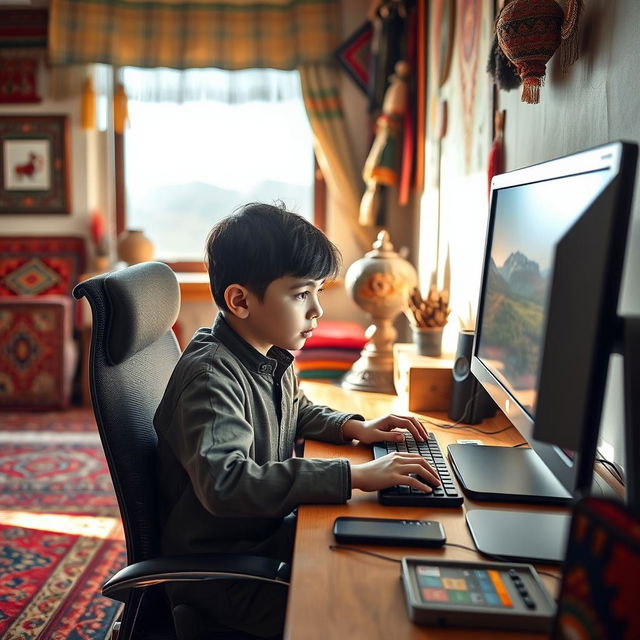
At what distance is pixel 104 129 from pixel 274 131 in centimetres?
101

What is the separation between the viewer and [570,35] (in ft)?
4.38

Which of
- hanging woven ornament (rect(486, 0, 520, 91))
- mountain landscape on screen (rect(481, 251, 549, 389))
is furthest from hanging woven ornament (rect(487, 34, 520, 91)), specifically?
mountain landscape on screen (rect(481, 251, 549, 389))

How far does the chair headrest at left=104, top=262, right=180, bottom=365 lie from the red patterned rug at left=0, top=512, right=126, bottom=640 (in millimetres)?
1054

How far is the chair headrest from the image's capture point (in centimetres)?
119

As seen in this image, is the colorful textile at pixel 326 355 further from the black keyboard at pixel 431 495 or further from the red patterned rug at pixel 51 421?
the black keyboard at pixel 431 495

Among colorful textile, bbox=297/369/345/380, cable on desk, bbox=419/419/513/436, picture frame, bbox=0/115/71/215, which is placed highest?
picture frame, bbox=0/115/71/215

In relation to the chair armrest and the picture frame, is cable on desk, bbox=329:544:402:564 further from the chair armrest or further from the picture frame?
the picture frame

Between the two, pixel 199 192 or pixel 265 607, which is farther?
pixel 199 192

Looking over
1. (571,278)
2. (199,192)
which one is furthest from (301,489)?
(199,192)

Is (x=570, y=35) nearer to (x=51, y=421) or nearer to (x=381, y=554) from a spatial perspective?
(x=381, y=554)

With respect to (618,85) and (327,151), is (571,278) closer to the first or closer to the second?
(618,85)

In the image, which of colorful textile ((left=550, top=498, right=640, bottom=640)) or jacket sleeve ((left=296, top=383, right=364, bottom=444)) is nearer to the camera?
colorful textile ((left=550, top=498, right=640, bottom=640))

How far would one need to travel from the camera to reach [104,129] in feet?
14.5

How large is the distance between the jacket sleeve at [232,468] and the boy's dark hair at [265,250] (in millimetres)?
209
